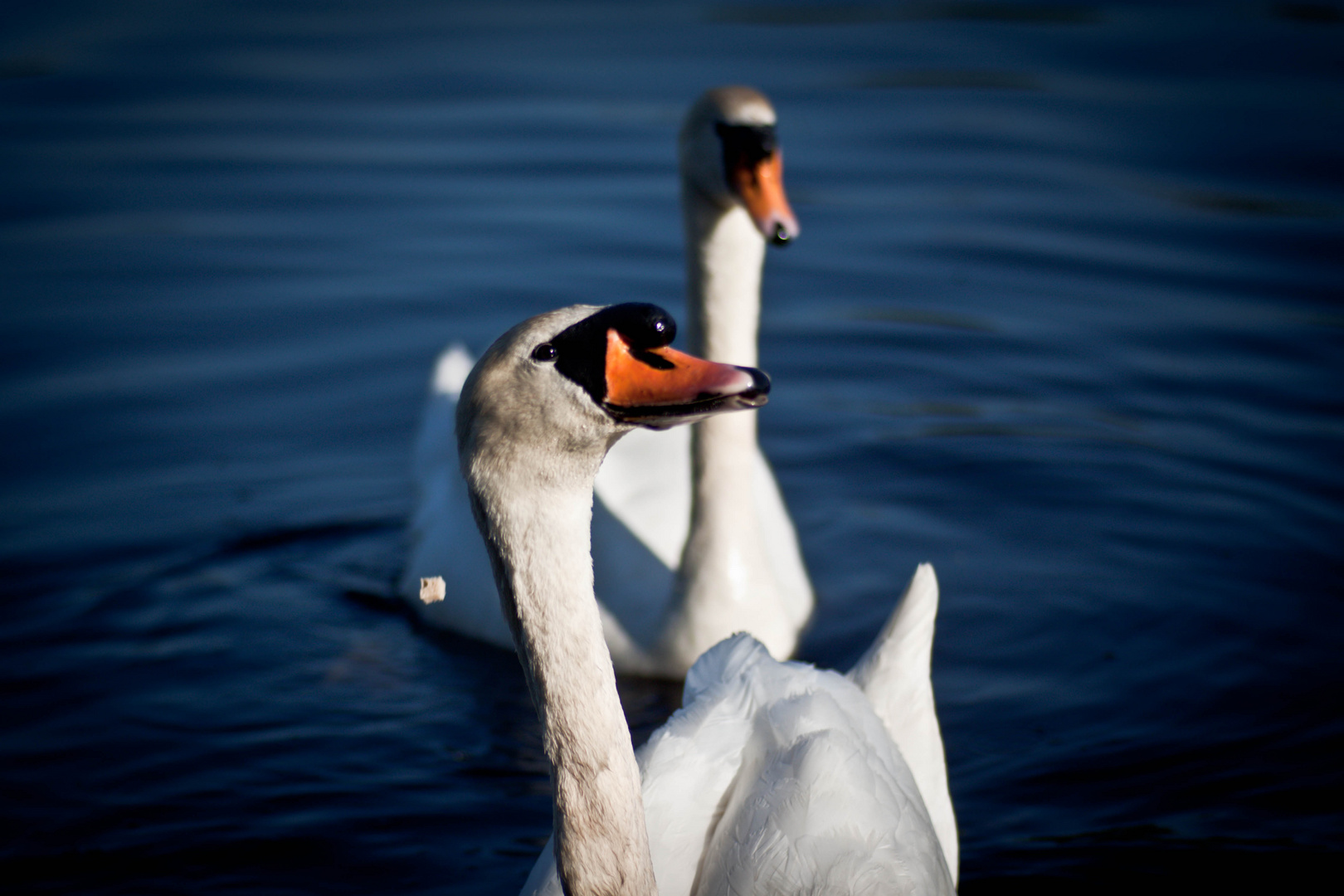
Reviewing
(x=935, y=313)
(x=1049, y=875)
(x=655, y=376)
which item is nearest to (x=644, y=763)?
(x=655, y=376)

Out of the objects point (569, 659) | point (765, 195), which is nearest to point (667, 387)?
point (569, 659)

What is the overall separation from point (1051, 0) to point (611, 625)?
38.5 feet

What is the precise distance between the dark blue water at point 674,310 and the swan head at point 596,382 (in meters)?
2.29

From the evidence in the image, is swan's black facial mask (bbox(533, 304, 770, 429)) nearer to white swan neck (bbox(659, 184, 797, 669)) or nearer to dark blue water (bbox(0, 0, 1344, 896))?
dark blue water (bbox(0, 0, 1344, 896))

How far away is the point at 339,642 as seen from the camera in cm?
592

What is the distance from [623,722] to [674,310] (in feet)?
20.7

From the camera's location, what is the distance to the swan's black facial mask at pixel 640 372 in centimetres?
271

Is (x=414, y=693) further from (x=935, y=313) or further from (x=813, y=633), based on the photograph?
(x=935, y=313)

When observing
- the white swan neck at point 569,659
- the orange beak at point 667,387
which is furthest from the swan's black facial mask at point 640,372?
the white swan neck at point 569,659

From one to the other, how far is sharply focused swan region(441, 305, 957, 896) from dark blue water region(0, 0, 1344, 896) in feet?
3.96

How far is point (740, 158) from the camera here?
16.9 ft

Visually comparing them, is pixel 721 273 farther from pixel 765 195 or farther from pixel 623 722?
pixel 623 722

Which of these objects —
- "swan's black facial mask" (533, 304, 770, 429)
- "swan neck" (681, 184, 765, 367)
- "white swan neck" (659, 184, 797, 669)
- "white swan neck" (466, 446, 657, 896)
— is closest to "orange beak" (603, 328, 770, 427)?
"swan's black facial mask" (533, 304, 770, 429)

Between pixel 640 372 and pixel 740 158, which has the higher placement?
pixel 740 158
